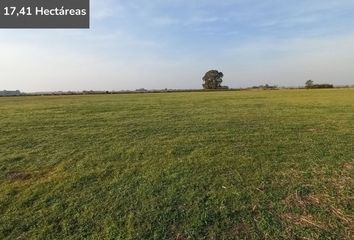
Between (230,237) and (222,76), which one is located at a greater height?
(222,76)

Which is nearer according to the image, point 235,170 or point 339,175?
point 339,175

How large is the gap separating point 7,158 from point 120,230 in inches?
190

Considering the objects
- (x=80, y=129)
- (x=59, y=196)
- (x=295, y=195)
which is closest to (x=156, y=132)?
(x=80, y=129)

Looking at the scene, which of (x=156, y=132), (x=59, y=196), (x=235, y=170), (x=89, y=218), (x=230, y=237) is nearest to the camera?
(x=230, y=237)

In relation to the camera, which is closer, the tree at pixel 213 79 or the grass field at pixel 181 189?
the grass field at pixel 181 189

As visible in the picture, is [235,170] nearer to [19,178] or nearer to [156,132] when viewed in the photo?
[19,178]

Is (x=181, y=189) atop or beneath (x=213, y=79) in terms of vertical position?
beneath

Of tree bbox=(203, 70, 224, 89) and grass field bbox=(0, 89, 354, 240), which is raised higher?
tree bbox=(203, 70, 224, 89)

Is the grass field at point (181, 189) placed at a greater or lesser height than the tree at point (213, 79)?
lesser

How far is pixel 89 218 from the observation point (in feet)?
12.7

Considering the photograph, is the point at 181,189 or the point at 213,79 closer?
the point at 181,189

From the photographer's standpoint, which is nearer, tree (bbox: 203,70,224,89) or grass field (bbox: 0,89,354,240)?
grass field (bbox: 0,89,354,240)

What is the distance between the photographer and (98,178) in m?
5.37

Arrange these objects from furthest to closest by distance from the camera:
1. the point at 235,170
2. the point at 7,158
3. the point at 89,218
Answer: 1. the point at 7,158
2. the point at 235,170
3. the point at 89,218
